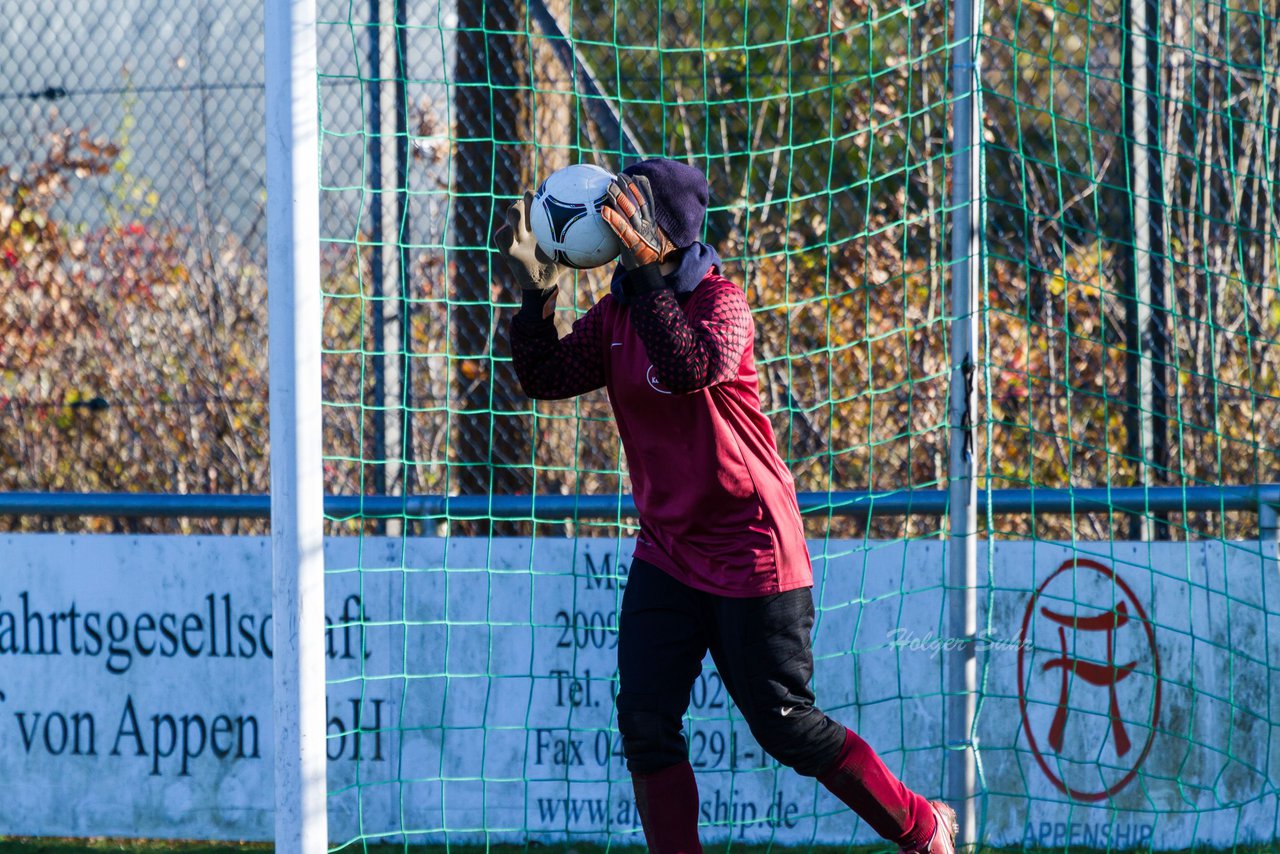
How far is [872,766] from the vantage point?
10.9ft

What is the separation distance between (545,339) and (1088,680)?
2369 millimetres

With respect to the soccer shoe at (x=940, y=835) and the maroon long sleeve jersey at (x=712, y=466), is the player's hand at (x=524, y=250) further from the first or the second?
the soccer shoe at (x=940, y=835)

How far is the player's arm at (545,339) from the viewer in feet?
10.6

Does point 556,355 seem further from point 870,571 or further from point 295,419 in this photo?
point 870,571

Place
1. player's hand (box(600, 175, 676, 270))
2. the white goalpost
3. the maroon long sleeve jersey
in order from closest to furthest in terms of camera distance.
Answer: player's hand (box(600, 175, 676, 270)) < the white goalpost < the maroon long sleeve jersey

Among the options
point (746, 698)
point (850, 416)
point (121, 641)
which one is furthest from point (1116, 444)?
point (121, 641)

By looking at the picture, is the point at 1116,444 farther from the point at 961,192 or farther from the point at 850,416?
the point at 961,192

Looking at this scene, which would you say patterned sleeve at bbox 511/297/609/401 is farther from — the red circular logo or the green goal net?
the red circular logo

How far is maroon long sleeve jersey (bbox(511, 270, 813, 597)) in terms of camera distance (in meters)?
3.15

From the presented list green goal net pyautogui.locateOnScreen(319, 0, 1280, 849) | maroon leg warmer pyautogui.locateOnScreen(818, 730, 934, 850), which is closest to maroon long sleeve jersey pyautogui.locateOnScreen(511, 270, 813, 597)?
maroon leg warmer pyautogui.locateOnScreen(818, 730, 934, 850)

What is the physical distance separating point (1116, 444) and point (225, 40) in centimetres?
437

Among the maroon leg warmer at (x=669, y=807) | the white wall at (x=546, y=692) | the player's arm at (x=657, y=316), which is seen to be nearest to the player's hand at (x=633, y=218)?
the player's arm at (x=657, y=316)

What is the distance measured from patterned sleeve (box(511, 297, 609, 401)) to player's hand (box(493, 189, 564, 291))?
0.11 m

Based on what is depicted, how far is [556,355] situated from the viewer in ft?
11.1
